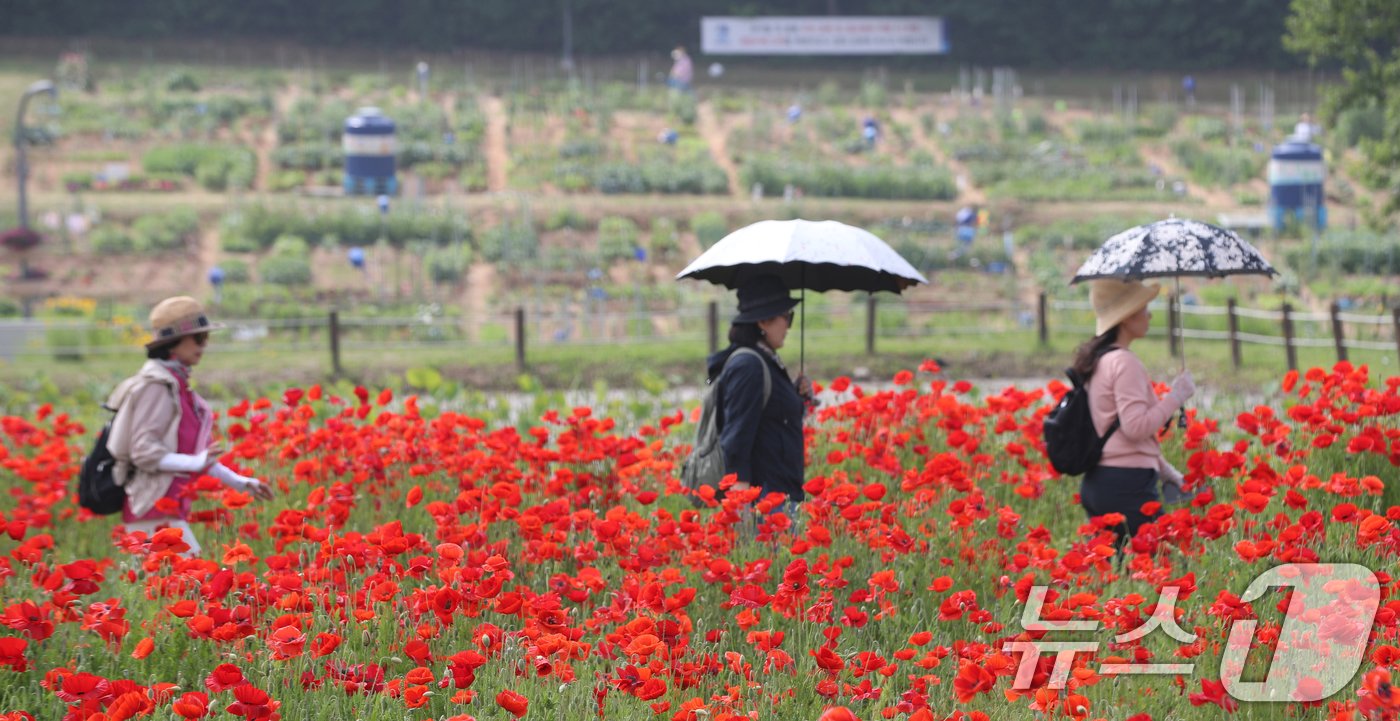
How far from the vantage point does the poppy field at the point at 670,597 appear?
3.86m

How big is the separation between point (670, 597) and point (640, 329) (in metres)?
15.9

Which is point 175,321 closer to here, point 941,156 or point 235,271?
point 235,271

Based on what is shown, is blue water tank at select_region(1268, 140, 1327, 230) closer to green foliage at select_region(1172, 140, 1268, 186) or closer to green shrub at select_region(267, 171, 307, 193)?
green foliage at select_region(1172, 140, 1268, 186)

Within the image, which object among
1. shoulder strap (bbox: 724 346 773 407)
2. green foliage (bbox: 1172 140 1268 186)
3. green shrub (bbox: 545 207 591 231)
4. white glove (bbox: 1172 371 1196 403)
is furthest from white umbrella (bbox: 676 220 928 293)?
green foliage (bbox: 1172 140 1268 186)

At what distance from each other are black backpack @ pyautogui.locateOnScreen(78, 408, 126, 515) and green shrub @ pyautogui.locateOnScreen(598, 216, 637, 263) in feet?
58.9

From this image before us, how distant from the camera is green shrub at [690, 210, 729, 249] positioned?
24.9 m

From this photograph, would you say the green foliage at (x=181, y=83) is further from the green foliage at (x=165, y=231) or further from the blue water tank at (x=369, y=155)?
the green foliage at (x=165, y=231)

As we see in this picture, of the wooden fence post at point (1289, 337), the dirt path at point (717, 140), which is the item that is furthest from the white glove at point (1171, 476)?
the dirt path at point (717, 140)

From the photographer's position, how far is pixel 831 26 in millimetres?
43406

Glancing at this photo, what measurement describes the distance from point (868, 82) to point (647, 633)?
3694cm

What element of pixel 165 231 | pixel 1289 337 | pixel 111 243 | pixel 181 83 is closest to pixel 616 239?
pixel 165 231

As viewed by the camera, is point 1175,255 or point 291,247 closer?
point 1175,255

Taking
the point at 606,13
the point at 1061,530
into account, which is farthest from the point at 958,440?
Answer: the point at 606,13

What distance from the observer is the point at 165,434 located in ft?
19.6
